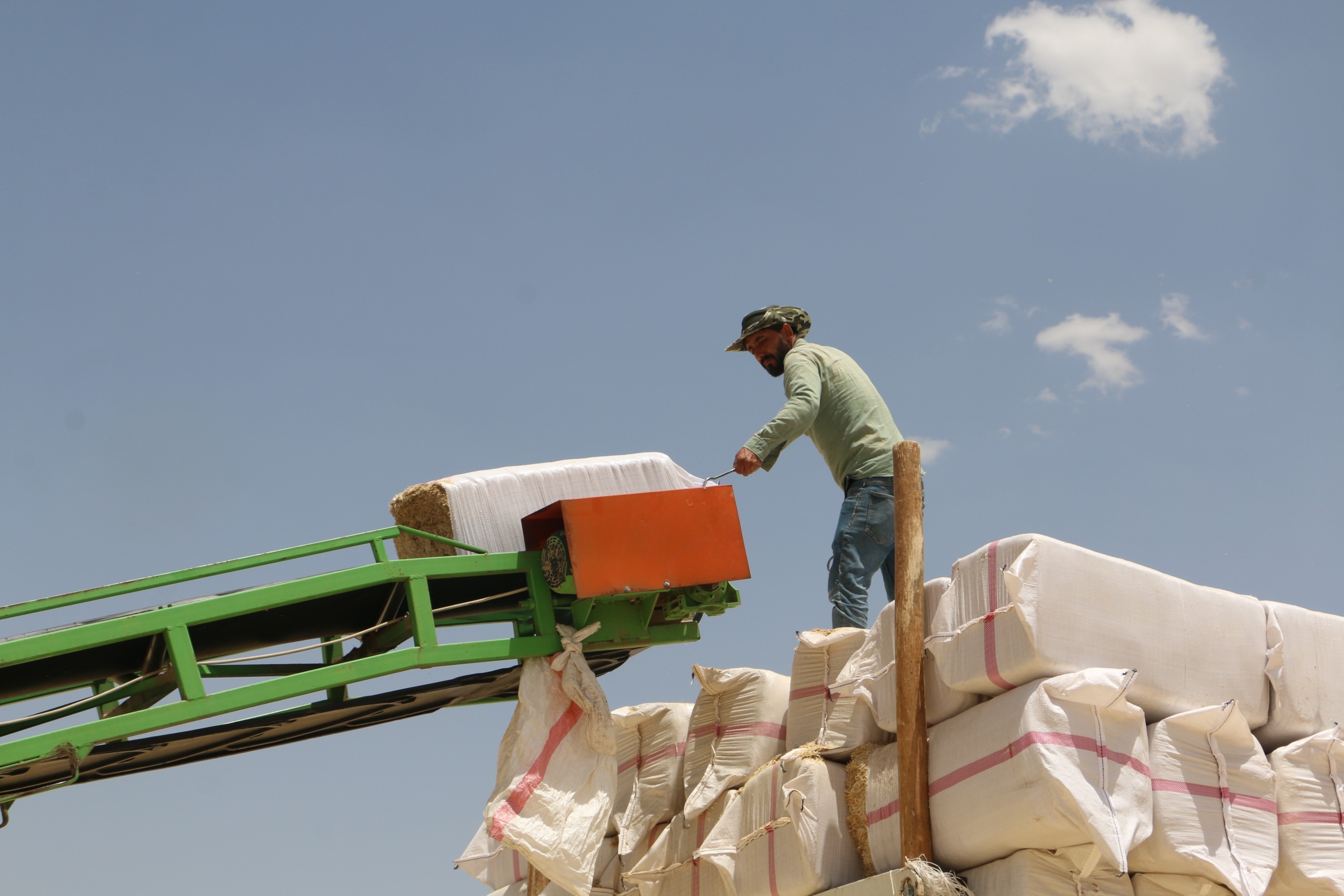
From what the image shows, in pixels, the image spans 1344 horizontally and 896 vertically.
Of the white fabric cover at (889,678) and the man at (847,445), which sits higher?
the man at (847,445)

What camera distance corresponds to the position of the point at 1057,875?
11.3ft

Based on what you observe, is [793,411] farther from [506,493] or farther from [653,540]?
[506,493]

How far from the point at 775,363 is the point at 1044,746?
2.70 m

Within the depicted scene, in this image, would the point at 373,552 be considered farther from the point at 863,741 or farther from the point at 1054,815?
the point at 1054,815

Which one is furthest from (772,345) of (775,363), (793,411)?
(793,411)

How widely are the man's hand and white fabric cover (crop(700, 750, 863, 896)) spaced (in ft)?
3.65

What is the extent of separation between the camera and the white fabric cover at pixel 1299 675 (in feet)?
13.1

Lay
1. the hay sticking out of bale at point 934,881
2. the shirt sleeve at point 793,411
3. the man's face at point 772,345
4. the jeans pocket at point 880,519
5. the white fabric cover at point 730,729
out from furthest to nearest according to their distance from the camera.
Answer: the man's face at point 772,345, the jeans pocket at point 880,519, the shirt sleeve at point 793,411, the white fabric cover at point 730,729, the hay sticking out of bale at point 934,881

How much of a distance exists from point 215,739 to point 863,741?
2.50 m

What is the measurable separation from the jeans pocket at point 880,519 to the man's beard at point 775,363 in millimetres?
799

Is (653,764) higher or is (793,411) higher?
(793,411)

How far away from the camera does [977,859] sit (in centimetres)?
360

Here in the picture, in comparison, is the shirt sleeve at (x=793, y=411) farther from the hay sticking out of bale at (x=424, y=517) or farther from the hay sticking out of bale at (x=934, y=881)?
the hay sticking out of bale at (x=934, y=881)

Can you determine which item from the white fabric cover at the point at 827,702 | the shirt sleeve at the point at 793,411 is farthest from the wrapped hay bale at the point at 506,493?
the white fabric cover at the point at 827,702
